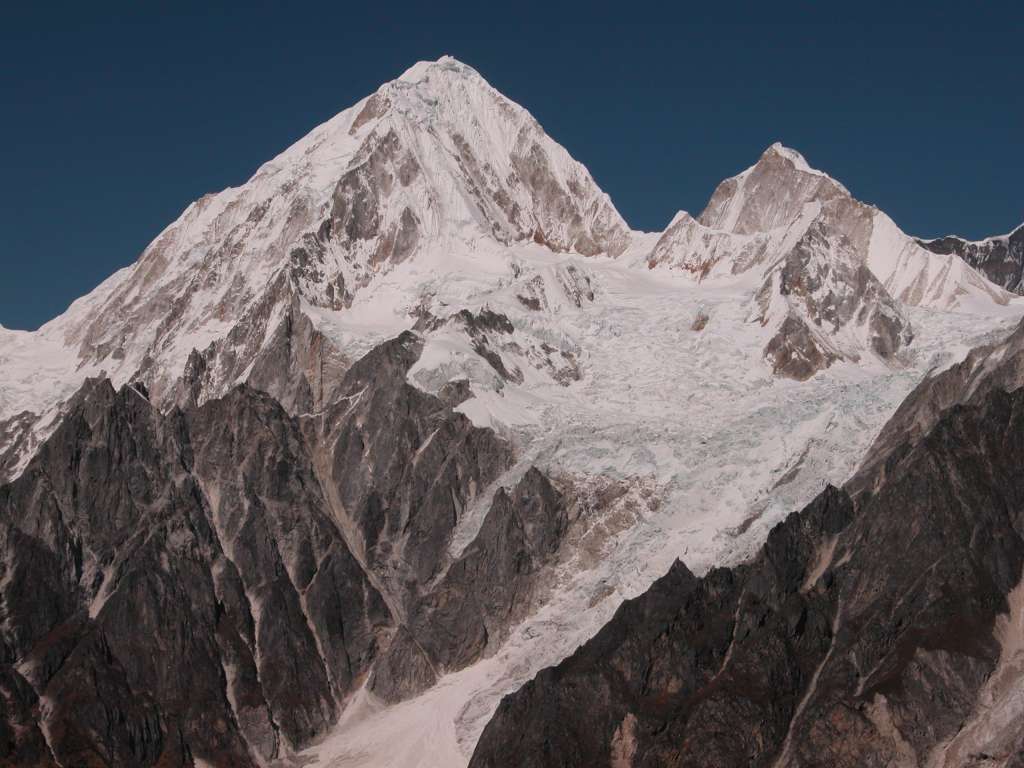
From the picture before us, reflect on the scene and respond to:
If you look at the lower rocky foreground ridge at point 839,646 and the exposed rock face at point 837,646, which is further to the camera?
the exposed rock face at point 837,646

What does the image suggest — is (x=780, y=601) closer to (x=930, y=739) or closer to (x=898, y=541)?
(x=898, y=541)

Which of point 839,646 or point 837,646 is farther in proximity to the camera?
point 837,646

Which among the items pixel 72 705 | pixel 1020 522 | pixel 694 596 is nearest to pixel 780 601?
pixel 694 596

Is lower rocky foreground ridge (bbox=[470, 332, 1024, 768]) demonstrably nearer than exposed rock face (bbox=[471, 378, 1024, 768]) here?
Yes

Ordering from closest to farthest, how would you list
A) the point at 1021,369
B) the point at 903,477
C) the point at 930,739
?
the point at 930,739
the point at 903,477
the point at 1021,369
